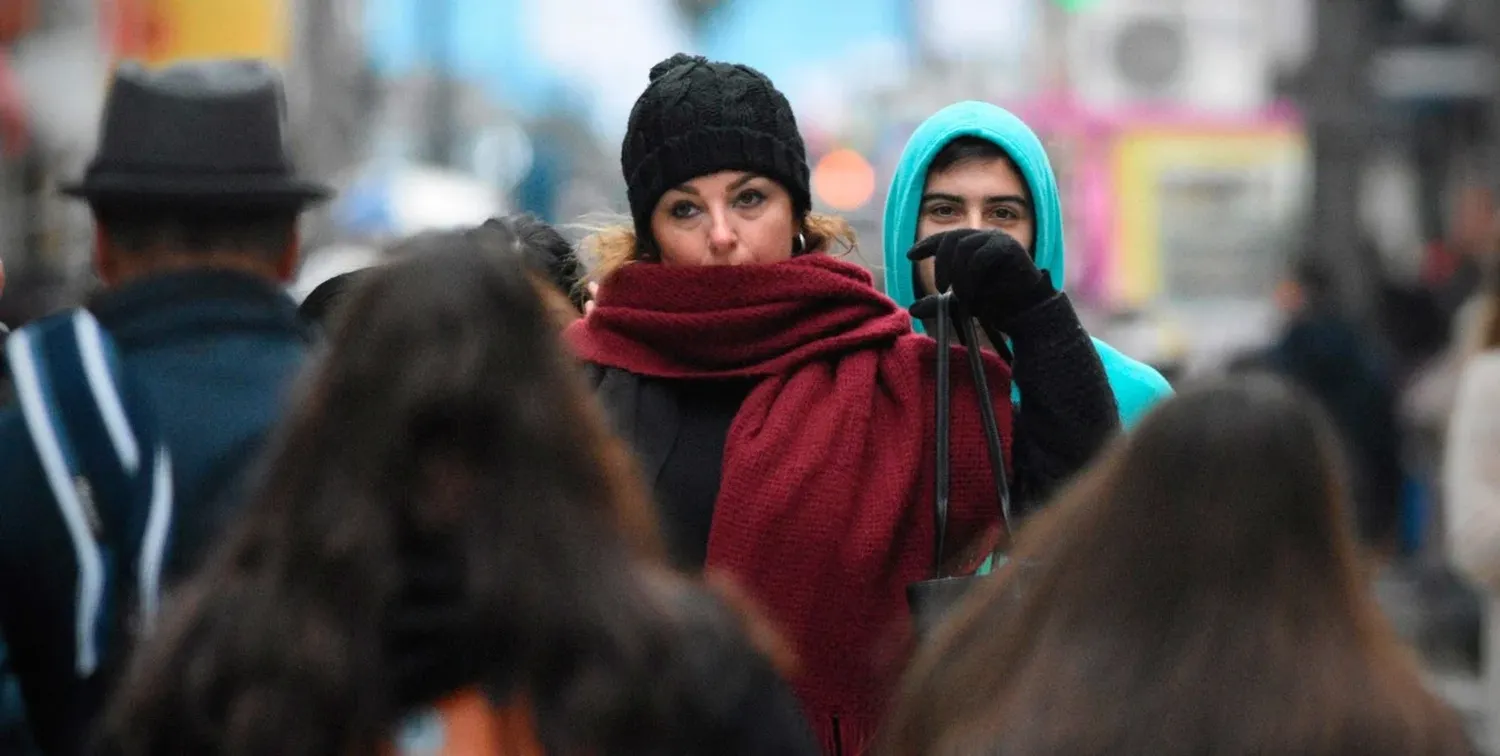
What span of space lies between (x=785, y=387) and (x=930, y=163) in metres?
0.87

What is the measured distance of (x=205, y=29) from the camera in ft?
53.6

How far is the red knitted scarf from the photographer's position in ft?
12.6

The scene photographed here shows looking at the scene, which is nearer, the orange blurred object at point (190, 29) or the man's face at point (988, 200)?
the man's face at point (988, 200)

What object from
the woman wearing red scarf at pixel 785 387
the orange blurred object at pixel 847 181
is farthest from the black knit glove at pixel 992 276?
the orange blurred object at pixel 847 181

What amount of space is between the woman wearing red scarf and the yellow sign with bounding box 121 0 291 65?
12.3 meters

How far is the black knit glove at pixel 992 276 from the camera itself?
3.87 meters

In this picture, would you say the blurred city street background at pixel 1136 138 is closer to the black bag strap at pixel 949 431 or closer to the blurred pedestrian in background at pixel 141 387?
the black bag strap at pixel 949 431

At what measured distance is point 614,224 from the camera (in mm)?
4547

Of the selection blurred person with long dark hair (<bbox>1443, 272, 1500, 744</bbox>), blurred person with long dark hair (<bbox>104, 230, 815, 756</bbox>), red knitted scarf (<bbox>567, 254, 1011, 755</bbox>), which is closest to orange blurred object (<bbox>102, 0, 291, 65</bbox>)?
blurred person with long dark hair (<bbox>1443, 272, 1500, 744</bbox>)

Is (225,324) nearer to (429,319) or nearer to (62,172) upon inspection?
(429,319)

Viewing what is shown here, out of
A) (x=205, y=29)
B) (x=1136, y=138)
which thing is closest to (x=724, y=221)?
(x=205, y=29)

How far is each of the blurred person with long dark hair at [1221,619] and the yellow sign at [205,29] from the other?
1395 cm

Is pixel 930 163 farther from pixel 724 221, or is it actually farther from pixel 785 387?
pixel 785 387

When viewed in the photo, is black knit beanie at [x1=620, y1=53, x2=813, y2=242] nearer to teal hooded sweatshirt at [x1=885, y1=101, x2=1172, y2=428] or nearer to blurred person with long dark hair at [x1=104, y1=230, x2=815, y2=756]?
teal hooded sweatshirt at [x1=885, y1=101, x2=1172, y2=428]
